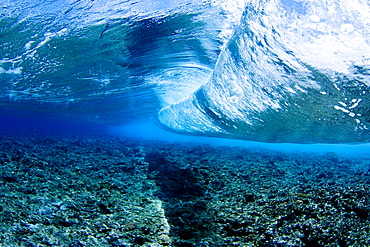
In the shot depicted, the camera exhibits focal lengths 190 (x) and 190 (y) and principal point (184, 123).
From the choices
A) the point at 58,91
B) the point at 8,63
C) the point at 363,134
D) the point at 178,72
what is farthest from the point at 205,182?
the point at 58,91

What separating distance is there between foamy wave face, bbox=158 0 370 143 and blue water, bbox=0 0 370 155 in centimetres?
2

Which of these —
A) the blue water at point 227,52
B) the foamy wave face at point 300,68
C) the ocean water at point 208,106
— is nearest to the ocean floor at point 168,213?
the ocean water at point 208,106

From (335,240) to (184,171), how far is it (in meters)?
4.46

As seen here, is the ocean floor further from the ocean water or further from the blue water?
the blue water

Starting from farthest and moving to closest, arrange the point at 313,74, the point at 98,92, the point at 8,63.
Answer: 1. the point at 98,92
2. the point at 8,63
3. the point at 313,74

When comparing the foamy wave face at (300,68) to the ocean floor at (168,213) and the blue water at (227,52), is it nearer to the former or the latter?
the blue water at (227,52)

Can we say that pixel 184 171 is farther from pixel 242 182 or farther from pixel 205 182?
pixel 242 182

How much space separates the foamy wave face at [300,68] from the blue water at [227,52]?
0.7 inches

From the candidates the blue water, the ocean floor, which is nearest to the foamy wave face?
the blue water

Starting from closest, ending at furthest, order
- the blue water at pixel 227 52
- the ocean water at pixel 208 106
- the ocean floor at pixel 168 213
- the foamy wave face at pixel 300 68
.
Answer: the ocean floor at pixel 168 213, the ocean water at pixel 208 106, the foamy wave face at pixel 300 68, the blue water at pixel 227 52

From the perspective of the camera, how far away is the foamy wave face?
10.2ft

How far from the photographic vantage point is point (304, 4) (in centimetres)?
300

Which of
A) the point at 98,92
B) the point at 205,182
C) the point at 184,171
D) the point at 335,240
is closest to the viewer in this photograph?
the point at 335,240

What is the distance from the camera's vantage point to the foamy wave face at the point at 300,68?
310cm
